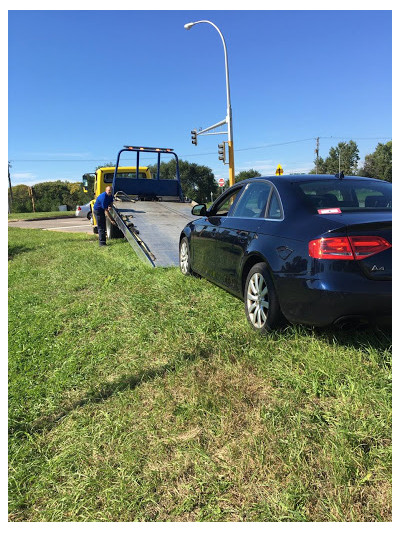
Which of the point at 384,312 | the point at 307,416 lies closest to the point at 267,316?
the point at 384,312

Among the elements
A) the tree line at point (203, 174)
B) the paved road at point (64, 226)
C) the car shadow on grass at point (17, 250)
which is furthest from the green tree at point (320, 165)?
the car shadow on grass at point (17, 250)

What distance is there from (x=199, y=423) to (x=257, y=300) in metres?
1.49

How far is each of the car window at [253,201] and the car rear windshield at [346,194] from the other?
0.41 meters

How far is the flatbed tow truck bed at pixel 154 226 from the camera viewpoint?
7781 mm

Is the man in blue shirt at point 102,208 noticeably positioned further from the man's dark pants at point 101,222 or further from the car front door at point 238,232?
the car front door at point 238,232

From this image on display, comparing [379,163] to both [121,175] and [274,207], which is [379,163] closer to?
[121,175]

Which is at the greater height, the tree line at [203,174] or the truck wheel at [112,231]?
the tree line at [203,174]

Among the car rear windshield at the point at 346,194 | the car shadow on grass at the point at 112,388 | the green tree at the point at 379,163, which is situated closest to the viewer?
the car shadow on grass at the point at 112,388

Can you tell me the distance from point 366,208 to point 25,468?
3.07 meters

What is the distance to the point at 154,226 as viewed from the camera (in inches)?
377

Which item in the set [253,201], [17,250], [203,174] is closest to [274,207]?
[253,201]

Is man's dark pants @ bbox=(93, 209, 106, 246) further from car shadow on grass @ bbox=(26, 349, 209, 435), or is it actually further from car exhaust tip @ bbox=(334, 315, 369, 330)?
car exhaust tip @ bbox=(334, 315, 369, 330)

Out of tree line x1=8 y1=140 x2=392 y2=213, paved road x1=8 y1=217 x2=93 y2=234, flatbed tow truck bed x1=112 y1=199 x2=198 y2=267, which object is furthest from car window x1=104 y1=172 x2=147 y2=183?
tree line x1=8 y1=140 x2=392 y2=213

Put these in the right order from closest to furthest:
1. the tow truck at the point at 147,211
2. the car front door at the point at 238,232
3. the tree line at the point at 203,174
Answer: the car front door at the point at 238,232 < the tow truck at the point at 147,211 < the tree line at the point at 203,174
